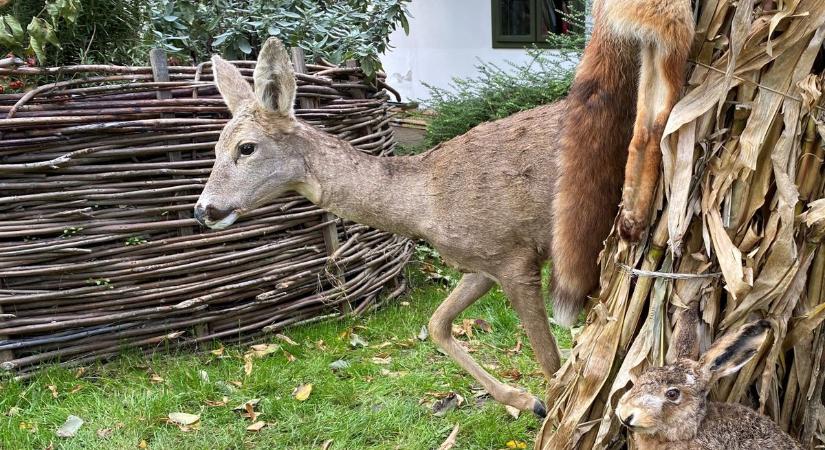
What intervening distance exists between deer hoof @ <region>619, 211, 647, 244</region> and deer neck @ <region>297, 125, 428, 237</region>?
5.38 ft

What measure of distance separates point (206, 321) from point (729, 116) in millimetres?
3968

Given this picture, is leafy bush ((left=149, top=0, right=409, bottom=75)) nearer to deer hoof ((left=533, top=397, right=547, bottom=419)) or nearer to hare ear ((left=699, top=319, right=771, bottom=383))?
deer hoof ((left=533, top=397, right=547, bottom=419))

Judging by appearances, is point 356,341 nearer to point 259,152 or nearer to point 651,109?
point 259,152

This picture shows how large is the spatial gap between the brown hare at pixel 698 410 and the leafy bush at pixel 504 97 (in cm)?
546

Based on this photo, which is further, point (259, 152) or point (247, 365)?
point (247, 365)

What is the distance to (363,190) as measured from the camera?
3.77m

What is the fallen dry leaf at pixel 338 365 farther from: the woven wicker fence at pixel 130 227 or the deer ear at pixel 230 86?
the deer ear at pixel 230 86

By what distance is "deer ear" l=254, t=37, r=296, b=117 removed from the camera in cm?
357

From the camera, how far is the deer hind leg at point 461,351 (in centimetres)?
404

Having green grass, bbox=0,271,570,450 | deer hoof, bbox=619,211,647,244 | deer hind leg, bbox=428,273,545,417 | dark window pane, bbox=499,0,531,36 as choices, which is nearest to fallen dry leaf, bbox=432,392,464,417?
green grass, bbox=0,271,570,450

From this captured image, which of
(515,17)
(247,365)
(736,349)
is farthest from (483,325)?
(515,17)

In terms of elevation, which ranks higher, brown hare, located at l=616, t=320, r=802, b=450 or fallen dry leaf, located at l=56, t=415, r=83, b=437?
brown hare, located at l=616, t=320, r=802, b=450

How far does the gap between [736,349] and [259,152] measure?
2.43 metres

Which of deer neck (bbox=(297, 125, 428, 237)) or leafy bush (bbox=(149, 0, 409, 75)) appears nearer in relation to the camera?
deer neck (bbox=(297, 125, 428, 237))
